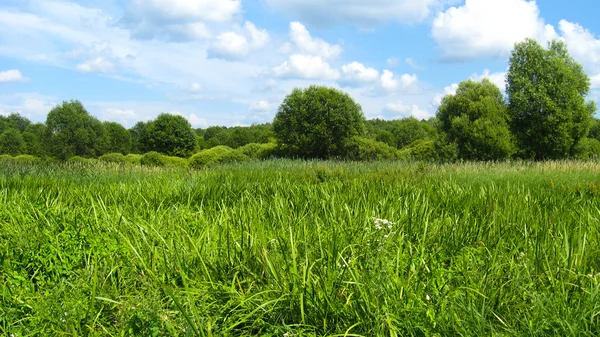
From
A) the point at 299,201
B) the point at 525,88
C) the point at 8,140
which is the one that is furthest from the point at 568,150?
the point at 8,140

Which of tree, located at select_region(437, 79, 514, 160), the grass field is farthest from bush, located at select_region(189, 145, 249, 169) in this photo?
the grass field

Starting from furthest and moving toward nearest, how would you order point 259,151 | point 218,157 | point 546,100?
1. point 259,151
2. point 218,157
3. point 546,100

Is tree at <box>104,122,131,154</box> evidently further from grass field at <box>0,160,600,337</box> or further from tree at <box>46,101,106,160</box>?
grass field at <box>0,160,600,337</box>

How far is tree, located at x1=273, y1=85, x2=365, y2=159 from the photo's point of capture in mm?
23547

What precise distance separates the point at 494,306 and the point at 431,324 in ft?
1.33

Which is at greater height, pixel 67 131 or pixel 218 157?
pixel 67 131

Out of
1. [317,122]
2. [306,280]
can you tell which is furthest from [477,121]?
[306,280]

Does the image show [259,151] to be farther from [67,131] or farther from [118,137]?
[118,137]

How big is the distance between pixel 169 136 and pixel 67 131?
7712 millimetres

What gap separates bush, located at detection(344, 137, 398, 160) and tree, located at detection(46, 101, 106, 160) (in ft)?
74.1

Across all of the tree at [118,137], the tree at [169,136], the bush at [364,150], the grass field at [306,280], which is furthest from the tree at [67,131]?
the grass field at [306,280]

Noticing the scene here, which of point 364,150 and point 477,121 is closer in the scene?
point 477,121

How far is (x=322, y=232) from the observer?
3275 mm

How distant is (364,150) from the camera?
23297 mm
